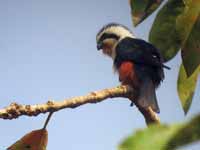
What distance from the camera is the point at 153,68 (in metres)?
4.32

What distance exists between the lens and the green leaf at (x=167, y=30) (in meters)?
1.41

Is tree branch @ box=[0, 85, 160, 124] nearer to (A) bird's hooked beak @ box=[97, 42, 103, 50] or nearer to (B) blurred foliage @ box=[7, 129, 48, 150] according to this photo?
(B) blurred foliage @ box=[7, 129, 48, 150]

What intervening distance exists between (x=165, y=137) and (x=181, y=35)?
1.12 meters

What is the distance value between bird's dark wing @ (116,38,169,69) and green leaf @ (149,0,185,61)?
243 centimetres

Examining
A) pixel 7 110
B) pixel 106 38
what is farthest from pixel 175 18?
pixel 106 38

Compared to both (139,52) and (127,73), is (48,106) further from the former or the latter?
(139,52)

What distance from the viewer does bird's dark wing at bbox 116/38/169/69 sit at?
4.27m

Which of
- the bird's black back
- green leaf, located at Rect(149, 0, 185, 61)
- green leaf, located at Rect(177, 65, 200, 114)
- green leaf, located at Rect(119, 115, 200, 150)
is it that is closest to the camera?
green leaf, located at Rect(119, 115, 200, 150)

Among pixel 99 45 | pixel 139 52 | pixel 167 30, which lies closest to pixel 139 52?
pixel 139 52

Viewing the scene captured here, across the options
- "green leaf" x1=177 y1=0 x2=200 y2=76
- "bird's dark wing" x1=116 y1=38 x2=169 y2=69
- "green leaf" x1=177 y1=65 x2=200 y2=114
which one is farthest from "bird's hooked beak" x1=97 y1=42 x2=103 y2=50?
"green leaf" x1=177 y1=0 x2=200 y2=76

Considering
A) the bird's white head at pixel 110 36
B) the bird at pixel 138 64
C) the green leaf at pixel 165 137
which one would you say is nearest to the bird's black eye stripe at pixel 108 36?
the bird's white head at pixel 110 36

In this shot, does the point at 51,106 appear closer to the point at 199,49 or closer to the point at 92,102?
the point at 92,102

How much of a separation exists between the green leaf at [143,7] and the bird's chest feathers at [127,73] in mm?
2405

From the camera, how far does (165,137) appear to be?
296 mm
